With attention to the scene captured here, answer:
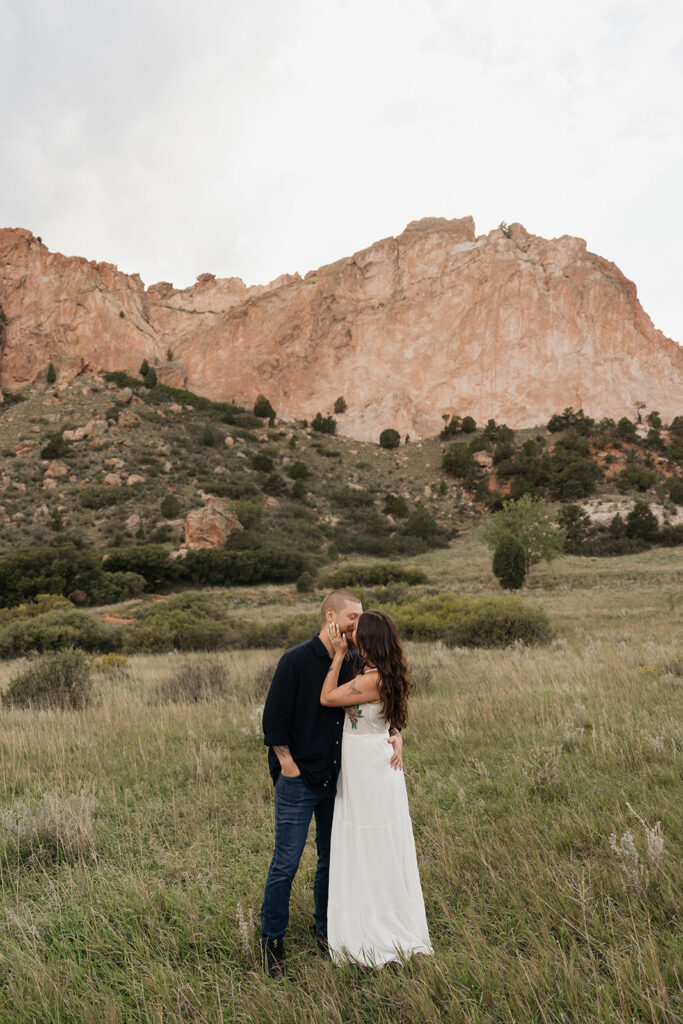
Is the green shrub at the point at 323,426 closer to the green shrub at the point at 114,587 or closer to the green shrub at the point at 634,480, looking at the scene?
the green shrub at the point at 634,480

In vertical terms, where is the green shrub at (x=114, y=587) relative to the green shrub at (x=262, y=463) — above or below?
below

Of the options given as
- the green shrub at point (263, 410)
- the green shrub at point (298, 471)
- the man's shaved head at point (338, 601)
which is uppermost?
the green shrub at point (263, 410)

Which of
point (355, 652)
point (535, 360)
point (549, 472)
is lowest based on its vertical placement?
point (355, 652)

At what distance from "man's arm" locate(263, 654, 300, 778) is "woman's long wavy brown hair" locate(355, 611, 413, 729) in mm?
364

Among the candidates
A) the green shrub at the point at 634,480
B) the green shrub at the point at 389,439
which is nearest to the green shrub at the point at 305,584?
the green shrub at the point at 634,480

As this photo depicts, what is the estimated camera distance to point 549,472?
51906 mm

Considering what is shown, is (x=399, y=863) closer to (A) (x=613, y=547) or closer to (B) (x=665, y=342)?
(A) (x=613, y=547)

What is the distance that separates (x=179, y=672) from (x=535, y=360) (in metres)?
76.6

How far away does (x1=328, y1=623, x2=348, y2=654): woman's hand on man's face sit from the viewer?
2461 mm

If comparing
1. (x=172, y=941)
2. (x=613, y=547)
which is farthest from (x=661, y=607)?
(x=613, y=547)

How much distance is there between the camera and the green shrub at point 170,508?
39.3m

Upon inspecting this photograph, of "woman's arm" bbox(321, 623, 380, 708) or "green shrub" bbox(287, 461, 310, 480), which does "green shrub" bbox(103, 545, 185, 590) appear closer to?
"green shrub" bbox(287, 461, 310, 480)

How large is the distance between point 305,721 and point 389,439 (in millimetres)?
66936

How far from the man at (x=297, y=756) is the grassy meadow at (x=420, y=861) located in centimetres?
16
